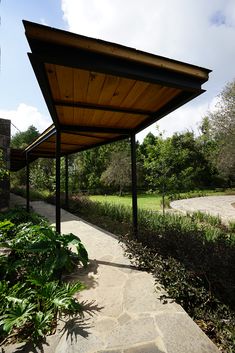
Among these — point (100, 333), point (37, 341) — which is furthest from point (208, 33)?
point (37, 341)

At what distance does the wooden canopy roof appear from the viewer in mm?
1977

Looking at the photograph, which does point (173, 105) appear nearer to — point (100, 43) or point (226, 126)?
point (100, 43)

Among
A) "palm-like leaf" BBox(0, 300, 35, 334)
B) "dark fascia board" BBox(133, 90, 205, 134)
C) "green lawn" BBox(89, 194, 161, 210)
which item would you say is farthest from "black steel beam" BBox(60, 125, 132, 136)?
"green lawn" BBox(89, 194, 161, 210)

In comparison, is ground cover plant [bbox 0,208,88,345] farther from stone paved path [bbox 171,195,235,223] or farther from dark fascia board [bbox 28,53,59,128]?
stone paved path [bbox 171,195,235,223]

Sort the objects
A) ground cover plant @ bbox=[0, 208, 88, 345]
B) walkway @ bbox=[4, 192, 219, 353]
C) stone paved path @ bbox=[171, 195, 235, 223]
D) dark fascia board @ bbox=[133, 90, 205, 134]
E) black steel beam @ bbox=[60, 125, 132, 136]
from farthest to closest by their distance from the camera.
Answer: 1. stone paved path @ bbox=[171, 195, 235, 223]
2. black steel beam @ bbox=[60, 125, 132, 136]
3. dark fascia board @ bbox=[133, 90, 205, 134]
4. ground cover plant @ bbox=[0, 208, 88, 345]
5. walkway @ bbox=[4, 192, 219, 353]

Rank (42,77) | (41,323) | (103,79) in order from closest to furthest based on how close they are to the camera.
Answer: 1. (42,77)
2. (41,323)
3. (103,79)

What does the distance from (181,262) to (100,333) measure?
1.55 m

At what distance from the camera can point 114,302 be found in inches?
115

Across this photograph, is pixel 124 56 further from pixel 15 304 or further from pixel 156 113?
pixel 15 304

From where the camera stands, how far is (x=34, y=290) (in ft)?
9.32

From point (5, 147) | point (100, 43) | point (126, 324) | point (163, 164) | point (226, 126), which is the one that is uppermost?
point (226, 126)

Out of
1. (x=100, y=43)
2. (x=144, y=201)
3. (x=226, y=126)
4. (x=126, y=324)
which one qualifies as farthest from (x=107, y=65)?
(x=226, y=126)

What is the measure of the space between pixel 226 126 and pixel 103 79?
17.3 m

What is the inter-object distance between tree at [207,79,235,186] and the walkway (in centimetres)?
1623
